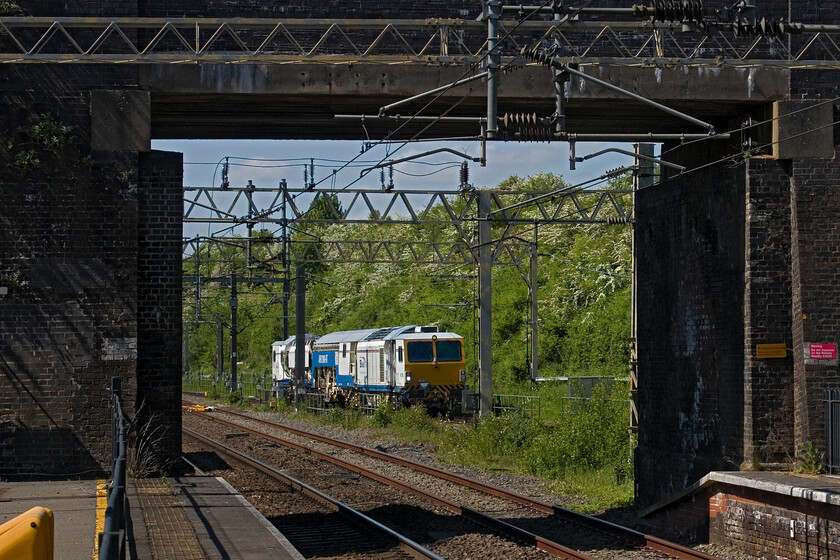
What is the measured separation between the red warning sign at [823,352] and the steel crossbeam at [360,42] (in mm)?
3912

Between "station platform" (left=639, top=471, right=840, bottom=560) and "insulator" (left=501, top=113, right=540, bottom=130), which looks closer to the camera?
"station platform" (left=639, top=471, right=840, bottom=560)

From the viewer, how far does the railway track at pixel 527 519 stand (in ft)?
44.2

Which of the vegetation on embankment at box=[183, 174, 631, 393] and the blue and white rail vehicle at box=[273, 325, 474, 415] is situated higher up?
the vegetation on embankment at box=[183, 174, 631, 393]

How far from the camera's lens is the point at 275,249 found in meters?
83.6

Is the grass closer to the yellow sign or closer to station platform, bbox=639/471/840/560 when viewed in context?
station platform, bbox=639/471/840/560

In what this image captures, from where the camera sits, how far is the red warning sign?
14492 millimetres

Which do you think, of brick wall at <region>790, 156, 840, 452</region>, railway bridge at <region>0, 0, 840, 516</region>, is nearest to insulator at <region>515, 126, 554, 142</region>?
railway bridge at <region>0, 0, 840, 516</region>

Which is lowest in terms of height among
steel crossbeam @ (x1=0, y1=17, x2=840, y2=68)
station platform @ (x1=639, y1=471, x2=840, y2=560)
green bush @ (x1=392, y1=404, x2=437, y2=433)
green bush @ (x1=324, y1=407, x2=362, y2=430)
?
green bush @ (x1=324, y1=407, x2=362, y2=430)

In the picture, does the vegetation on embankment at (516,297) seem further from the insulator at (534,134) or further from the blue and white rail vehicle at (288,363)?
the insulator at (534,134)

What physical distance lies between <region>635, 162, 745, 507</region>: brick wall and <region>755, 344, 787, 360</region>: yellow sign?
1.00 ft

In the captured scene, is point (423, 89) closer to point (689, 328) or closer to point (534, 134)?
point (534, 134)

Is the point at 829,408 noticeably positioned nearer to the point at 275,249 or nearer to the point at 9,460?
the point at 9,460

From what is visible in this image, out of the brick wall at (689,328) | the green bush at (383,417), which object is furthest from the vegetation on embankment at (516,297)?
the brick wall at (689,328)

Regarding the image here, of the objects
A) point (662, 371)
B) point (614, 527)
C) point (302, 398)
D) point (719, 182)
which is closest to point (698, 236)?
point (719, 182)
